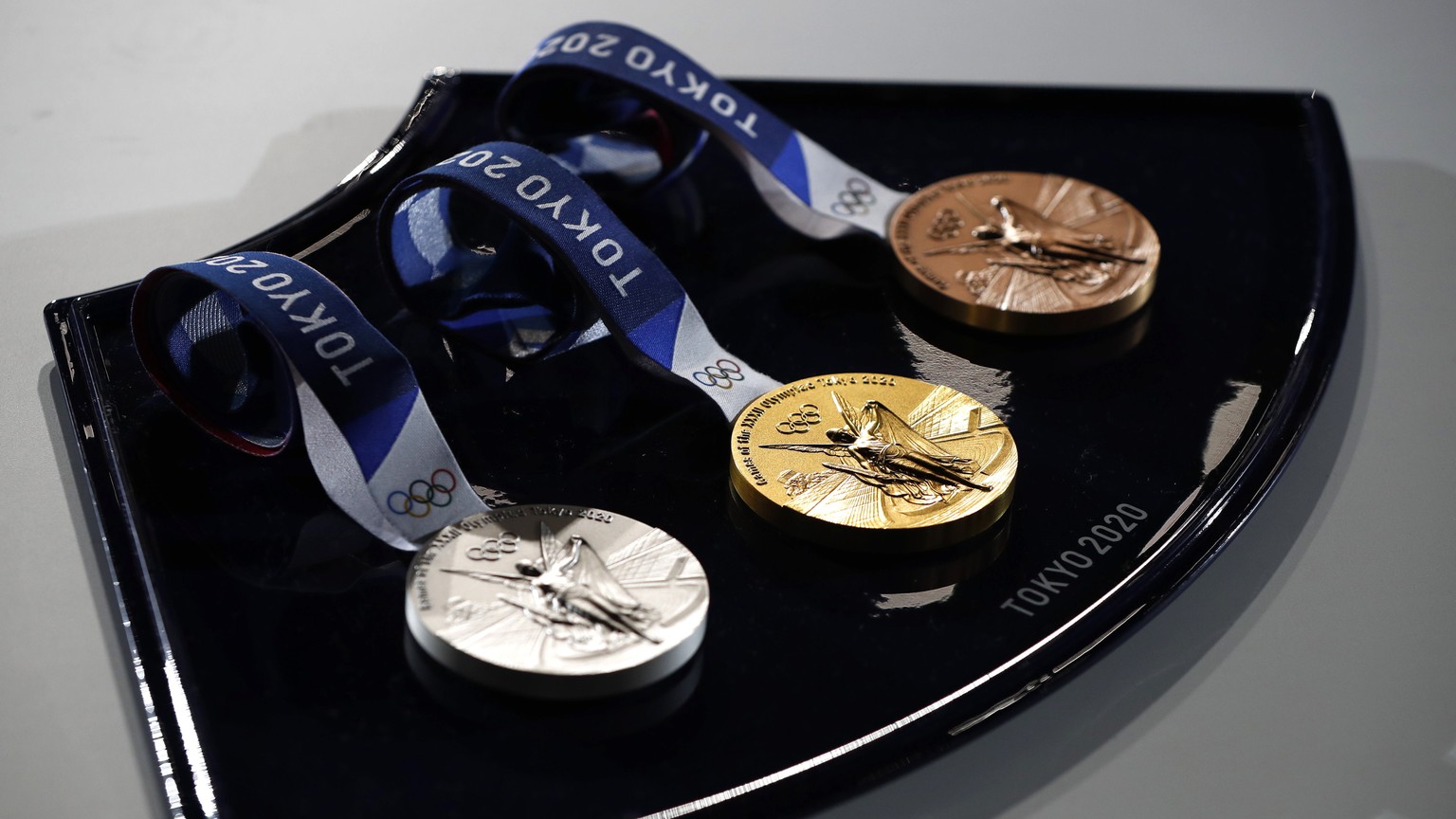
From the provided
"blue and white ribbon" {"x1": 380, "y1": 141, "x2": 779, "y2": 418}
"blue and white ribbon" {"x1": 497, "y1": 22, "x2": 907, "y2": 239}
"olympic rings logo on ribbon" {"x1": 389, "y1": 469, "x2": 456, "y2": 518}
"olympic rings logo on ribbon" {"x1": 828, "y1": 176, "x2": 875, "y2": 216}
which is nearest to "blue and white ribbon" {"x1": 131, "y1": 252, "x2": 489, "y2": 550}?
"olympic rings logo on ribbon" {"x1": 389, "y1": 469, "x2": 456, "y2": 518}

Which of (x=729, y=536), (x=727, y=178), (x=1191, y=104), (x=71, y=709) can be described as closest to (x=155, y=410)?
(x=71, y=709)

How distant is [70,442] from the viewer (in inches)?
50.8

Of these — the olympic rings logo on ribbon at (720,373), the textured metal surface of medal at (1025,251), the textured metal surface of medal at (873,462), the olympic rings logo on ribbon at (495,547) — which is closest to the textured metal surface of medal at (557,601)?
the olympic rings logo on ribbon at (495,547)

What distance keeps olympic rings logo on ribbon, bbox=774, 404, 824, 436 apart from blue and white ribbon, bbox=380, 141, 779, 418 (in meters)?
0.06

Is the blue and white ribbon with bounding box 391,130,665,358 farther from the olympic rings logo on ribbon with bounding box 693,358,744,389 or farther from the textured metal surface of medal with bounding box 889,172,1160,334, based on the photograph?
the textured metal surface of medal with bounding box 889,172,1160,334

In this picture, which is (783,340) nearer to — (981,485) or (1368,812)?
(981,485)

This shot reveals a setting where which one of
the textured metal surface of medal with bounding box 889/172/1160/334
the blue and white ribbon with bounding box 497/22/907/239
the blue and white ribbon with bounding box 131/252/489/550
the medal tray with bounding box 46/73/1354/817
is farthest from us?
the blue and white ribbon with bounding box 497/22/907/239

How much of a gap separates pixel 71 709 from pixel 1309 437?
3.28 feet

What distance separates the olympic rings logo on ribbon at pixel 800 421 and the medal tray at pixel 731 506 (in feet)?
0.23

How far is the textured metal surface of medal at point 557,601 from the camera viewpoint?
1.00 m

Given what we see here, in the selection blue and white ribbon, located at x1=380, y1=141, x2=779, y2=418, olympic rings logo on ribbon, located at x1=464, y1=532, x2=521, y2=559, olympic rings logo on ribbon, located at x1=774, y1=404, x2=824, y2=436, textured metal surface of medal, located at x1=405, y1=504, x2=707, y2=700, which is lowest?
textured metal surface of medal, located at x1=405, y1=504, x2=707, y2=700

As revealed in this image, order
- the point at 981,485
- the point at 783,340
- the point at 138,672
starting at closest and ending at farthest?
the point at 138,672
the point at 981,485
the point at 783,340

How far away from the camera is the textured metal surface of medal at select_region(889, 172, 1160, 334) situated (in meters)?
1.41

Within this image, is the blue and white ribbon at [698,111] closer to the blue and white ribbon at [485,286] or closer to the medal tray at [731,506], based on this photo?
the medal tray at [731,506]
